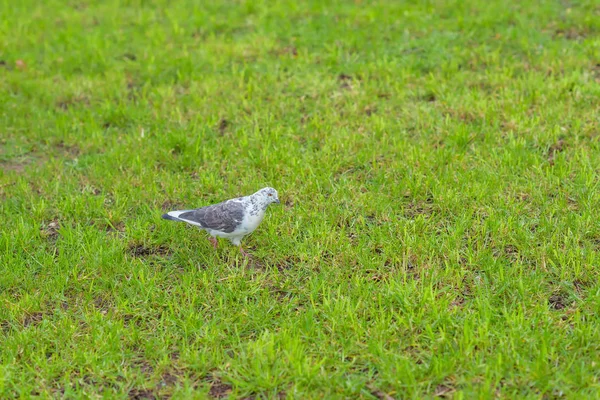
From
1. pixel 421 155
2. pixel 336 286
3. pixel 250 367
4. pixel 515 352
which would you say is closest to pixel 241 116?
pixel 421 155

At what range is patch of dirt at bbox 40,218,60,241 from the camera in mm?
5773

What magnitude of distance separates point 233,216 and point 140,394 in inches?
61.8

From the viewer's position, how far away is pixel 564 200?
5645 millimetres

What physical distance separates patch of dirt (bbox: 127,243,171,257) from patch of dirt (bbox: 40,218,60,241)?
0.73 meters

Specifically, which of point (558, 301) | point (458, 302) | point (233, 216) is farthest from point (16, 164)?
point (558, 301)

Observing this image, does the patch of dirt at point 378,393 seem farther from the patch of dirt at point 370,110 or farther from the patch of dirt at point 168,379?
the patch of dirt at point 370,110

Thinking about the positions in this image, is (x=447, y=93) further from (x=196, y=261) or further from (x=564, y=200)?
(x=196, y=261)

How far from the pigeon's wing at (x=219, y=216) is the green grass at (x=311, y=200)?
28 cm

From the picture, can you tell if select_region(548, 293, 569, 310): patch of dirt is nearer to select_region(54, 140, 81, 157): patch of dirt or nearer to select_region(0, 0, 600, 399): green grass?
select_region(0, 0, 600, 399): green grass

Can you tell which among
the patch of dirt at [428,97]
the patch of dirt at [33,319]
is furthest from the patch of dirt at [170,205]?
the patch of dirt at [428,97]

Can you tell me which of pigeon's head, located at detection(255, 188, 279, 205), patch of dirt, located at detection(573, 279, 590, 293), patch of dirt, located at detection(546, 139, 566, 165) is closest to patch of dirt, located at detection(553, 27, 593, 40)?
patch of dirt, located at detection(546, 139, 566, 165)

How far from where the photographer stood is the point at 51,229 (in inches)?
231

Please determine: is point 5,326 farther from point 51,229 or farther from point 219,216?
point 219,216

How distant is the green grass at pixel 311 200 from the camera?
4.20m
